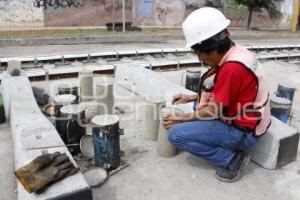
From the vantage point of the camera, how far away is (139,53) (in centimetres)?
1091

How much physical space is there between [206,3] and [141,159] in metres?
24.3

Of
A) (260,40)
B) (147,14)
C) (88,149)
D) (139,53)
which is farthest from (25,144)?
(147,14)

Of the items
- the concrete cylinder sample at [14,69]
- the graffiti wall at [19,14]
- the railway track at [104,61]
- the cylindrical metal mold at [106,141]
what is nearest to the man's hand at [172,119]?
the cylindrical metal mold at [106,141]

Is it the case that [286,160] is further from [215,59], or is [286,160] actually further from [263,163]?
[215,59]

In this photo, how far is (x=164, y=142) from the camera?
416 cm

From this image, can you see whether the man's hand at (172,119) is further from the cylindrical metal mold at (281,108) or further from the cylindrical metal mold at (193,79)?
the cylindrical metal mold at (193,79)

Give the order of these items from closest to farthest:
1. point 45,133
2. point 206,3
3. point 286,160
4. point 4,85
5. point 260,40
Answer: point 45,133
point 286,160
point 4,85
point 260,40
point 206,3

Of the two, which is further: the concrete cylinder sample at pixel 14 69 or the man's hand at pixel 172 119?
the concrete cylinder sample at pixel 14 69

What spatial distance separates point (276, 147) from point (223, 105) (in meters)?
1.11

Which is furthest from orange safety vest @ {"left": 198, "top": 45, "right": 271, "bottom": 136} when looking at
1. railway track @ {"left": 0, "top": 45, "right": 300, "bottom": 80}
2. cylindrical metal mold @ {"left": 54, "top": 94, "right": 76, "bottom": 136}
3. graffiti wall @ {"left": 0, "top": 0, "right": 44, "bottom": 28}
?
graffiti wall @ {"left": 0, "top": 0, "right": 44, "bottom": 28}

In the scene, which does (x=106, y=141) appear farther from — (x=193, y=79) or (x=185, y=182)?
(x=193, y=79)

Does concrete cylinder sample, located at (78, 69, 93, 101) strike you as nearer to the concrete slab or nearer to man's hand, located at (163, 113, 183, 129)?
the concrete slab

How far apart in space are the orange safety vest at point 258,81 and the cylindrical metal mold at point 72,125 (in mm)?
1508

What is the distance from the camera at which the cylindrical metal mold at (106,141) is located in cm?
369
